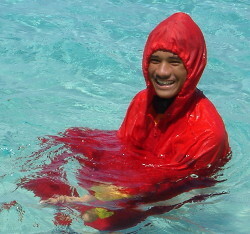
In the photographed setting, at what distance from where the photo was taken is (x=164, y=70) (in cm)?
398

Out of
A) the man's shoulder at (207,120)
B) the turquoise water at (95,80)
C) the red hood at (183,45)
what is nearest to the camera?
the red hood at (183,45)

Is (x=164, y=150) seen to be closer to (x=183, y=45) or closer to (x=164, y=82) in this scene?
(x=164, y=82)

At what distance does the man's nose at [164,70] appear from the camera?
3977mm

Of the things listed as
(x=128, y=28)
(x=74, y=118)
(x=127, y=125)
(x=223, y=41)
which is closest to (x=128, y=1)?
(x=128, y=28)

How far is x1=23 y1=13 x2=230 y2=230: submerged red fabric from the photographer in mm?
4008

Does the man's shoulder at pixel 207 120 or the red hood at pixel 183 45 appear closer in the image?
the red hood at pixel 183 45

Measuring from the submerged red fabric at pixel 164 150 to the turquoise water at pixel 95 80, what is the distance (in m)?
0.23

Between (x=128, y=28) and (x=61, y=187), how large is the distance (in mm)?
4770

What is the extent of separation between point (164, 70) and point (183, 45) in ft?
0.66

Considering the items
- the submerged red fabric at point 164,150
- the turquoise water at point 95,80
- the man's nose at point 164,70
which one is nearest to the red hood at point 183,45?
the submerged red fabric at point 164,150

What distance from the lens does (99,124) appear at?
5.89m

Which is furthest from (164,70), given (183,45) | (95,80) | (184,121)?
(95,80)

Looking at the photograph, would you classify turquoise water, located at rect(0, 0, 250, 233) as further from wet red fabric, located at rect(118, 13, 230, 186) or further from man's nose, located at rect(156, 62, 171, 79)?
man's nose, located at rect(156, 62, 171, 79)

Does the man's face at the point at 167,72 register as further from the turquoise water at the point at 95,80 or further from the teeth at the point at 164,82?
the turquoise water at the point at 95,80
